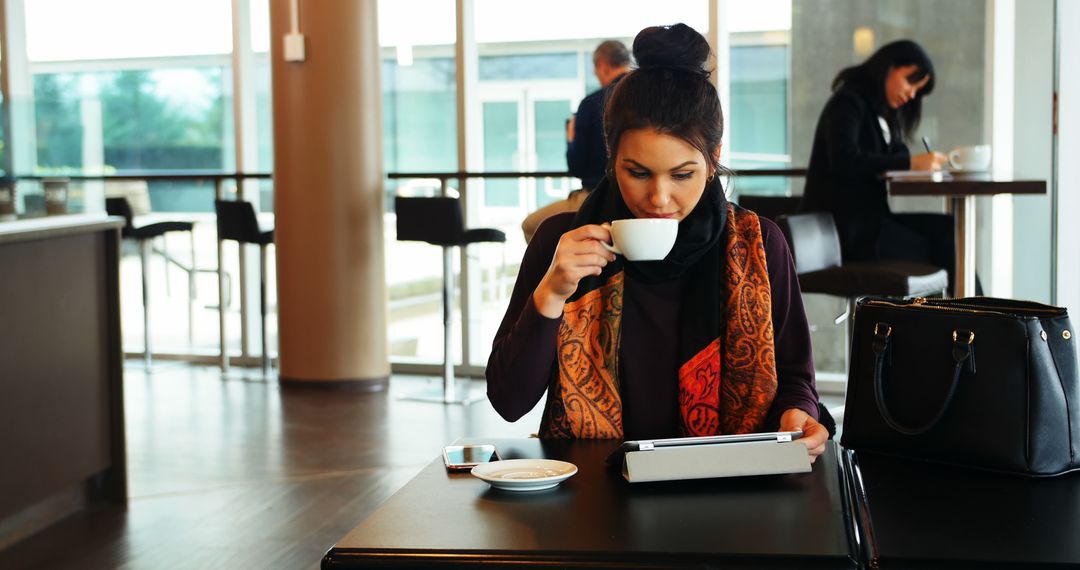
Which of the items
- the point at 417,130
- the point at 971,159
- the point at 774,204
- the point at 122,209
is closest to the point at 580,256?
the point at 971,159

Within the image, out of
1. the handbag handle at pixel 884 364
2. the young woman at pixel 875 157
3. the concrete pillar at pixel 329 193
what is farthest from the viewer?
the concrete pillar at pixel 329 193

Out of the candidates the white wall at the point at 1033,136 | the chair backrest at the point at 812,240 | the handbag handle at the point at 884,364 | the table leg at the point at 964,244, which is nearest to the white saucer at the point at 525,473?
the handbag handle at the point at 884,364

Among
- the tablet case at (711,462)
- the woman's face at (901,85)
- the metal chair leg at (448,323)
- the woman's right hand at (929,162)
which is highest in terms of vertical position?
the woman's face at (901,85)

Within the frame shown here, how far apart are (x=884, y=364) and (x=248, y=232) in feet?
16.7

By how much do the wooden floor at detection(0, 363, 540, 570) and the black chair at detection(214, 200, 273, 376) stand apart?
12.2 inches

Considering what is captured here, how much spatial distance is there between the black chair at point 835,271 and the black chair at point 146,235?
4058 millimetres

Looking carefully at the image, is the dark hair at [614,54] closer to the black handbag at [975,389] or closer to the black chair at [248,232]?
the black chair at [248,232]

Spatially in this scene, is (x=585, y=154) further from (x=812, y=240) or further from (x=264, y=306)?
(x=264, y=306)

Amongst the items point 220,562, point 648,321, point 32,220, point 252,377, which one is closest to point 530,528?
point 648,321

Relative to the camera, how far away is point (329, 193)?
5.75 metres

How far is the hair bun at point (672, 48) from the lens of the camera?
174 cm

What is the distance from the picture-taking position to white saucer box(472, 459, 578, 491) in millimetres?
1273

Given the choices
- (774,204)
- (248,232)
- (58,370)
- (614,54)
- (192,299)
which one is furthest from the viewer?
(192,299)

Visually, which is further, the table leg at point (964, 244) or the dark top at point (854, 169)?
→ the dark top at point (854, 169)
